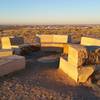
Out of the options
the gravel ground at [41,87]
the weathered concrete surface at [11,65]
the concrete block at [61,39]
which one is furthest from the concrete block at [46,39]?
the weathered concrete surface at [11,65]

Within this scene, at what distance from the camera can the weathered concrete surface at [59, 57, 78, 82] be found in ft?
45.3

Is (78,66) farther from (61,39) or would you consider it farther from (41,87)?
(61,39)

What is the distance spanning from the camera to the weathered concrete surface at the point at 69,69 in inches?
544

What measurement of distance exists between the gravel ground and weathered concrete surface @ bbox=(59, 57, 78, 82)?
23 cm

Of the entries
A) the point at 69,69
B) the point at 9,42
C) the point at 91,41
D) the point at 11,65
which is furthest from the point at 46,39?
the point at 11,65

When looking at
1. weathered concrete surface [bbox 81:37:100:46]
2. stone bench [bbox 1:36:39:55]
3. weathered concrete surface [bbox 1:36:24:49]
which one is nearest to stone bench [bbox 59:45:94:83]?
stone bench [bbox 1:36:39:55]

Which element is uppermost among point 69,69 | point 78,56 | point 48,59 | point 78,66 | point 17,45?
point 78,56

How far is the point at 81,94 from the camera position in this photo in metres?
12.3

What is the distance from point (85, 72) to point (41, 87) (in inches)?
112

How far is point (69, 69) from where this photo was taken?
1448 centimetres

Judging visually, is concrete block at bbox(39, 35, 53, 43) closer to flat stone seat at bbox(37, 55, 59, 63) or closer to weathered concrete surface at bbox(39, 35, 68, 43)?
weathered concrete surface at bbox(39, 35, 68, 43)

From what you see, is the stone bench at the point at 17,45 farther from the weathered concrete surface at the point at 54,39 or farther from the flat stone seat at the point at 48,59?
the flat stone seat at the point at 48,59

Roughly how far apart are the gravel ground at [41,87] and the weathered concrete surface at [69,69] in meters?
0.23

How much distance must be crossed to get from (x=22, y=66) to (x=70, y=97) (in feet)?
14.7
